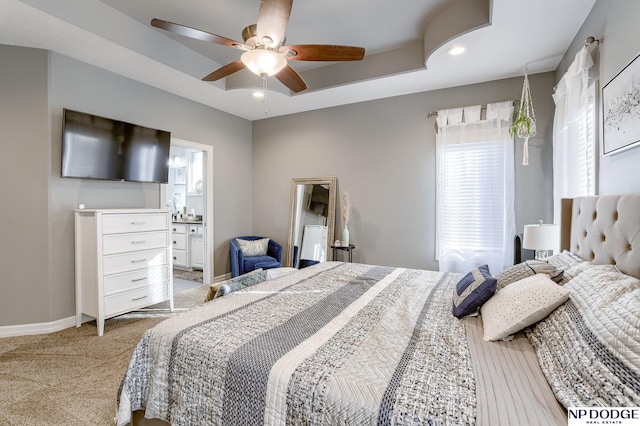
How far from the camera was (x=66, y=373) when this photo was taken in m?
2.19

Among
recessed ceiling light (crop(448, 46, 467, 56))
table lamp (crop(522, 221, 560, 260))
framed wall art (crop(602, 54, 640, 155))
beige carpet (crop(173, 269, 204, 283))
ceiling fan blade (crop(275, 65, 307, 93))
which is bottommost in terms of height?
beige carpet (crop(173, 269, 204, 283))

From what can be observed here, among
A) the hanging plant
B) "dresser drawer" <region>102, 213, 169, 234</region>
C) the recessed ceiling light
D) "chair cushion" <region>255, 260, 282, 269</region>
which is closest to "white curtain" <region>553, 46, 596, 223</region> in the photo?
the hanging plant

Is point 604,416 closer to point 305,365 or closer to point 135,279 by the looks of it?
point 305,365

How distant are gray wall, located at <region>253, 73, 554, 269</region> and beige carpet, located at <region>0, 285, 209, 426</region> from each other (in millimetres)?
2726

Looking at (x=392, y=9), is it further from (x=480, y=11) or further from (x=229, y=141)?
(x=229, y=141)

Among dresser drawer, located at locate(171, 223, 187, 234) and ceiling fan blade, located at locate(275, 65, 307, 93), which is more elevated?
ceiling fan blade, located at locate(275, 65, 307, 93)

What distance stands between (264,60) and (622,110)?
2.22m

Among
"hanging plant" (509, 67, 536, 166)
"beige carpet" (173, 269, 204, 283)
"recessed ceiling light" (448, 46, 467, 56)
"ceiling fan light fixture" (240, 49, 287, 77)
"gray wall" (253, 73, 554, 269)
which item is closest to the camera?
"ceiling fan light fixture" (240, 49, 287, 77)

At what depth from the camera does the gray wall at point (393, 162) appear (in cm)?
334

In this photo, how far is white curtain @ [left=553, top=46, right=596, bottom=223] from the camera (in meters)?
2.15

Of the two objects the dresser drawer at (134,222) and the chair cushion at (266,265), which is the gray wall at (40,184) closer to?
the dresser drawer at (134,222)

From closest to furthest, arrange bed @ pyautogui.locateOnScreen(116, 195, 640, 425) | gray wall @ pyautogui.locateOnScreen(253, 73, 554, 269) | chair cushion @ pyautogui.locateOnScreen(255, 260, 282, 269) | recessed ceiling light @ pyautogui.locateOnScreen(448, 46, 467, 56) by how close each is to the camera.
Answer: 1. bed @ pyautogui.locateOnScreen(116, 195, 640, 425)
2. recessed ceiling light @ pyautogui.locateOnScreen(448, 46, 467, 56)
3. gray wall @ pyautogui.locateOnScreen(253, 73, 554, 269)
4. chair cushion @ pyautogui.locateOnScreen(255, 260, 282, 269)

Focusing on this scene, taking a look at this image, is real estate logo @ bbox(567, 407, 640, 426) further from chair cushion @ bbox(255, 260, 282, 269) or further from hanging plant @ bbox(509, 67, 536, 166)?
chair cushion @ bbox(255, 260, 282, 269)

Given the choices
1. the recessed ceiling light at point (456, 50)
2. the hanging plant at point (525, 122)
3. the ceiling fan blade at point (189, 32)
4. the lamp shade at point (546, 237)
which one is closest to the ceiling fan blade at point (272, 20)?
the ceiling fan blade at point (189, 32)
